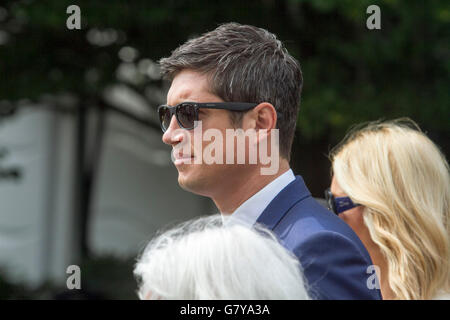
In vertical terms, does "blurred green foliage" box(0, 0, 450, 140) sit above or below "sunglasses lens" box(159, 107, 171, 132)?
above

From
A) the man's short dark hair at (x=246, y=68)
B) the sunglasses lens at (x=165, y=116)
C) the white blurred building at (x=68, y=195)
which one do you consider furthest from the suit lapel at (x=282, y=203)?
the white blurred building at (x=68, y=195)

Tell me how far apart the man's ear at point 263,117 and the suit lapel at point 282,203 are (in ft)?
0.64

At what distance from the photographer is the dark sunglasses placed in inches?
108

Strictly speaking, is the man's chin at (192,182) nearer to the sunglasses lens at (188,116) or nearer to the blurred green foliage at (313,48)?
the sunglasses lens at (188,116)

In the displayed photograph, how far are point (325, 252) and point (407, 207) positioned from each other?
0.95 meters

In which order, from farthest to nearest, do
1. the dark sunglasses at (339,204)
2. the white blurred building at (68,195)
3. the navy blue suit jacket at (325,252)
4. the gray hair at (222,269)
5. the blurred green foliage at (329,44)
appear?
the white blurred building at (68,195) < the blurred green foliage at (329,44) < the dark sunglasses at (339,204) < the navy blue suit jacket at (325,252) < the gray hair at (222,269)

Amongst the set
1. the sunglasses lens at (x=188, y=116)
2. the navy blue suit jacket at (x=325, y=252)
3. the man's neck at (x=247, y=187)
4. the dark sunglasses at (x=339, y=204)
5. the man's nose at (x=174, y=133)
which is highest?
the sunglasses lens at (x=188, y=116)

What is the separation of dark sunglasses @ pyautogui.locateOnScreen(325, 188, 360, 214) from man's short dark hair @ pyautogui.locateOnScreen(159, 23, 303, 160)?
64 cm

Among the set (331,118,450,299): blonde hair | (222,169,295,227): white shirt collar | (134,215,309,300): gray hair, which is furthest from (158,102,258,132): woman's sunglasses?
(331,118,450,299): blonde hair

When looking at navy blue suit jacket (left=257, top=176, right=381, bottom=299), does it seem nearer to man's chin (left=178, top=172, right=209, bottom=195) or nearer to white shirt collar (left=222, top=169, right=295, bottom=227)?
white shirt collar (left=222, top=169, right=295, bottom=227)

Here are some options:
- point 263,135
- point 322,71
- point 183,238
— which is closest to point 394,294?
point 263,135

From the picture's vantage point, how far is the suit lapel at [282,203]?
205cm

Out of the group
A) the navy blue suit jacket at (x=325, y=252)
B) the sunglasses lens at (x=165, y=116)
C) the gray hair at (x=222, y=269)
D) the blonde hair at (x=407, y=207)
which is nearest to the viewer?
the gray hair at (x=222, y=269)

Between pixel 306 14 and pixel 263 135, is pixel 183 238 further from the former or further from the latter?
pixel 306 14
